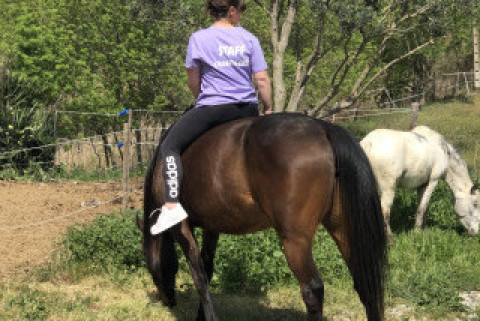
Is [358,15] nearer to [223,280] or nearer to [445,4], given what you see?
[445,4]

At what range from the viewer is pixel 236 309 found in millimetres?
5523

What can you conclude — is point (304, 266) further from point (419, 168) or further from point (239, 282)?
point (419, 168)

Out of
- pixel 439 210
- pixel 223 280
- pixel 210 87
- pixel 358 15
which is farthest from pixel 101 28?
pixel 210 87

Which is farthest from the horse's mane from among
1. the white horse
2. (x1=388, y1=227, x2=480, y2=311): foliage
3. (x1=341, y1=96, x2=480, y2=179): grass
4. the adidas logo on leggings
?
the adidas logo on leggings

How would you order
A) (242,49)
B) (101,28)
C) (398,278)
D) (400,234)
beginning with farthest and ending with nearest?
1. (101,28)
2. (400,234)
3. (398,278)
4. (242,49)

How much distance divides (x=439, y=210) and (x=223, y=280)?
4560 mm

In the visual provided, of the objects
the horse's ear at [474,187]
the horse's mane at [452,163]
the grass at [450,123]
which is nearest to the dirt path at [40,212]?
the horse's mane at [452,163]

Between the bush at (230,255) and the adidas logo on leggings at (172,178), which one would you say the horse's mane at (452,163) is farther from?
the adidas logo on leggings at (172,178)

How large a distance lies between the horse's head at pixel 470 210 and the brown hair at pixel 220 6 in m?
5.69

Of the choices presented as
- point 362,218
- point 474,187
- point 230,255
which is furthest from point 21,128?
point 362,218

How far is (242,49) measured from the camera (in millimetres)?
4234

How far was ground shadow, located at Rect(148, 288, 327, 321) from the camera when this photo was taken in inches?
209

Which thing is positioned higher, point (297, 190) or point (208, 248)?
point (297, 190)

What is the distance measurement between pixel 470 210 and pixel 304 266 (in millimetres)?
5664
